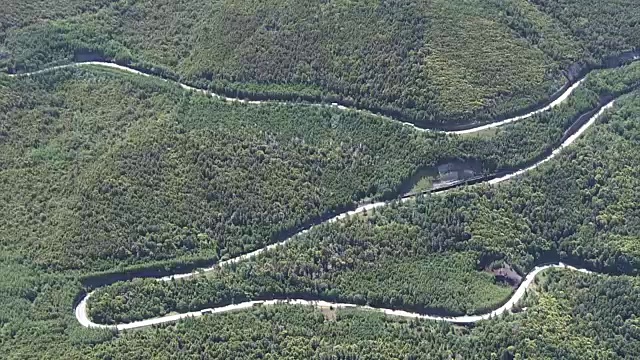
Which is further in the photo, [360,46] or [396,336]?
[360,46]

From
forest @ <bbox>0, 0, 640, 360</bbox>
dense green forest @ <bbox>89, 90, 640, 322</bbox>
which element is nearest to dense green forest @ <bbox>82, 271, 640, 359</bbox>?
forest @ <bbox>0, 0, 640, 360</bbox>

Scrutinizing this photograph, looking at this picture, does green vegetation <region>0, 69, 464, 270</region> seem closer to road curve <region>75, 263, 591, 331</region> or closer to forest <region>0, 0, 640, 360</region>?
forest <region>0, 0, 640, 360</region>

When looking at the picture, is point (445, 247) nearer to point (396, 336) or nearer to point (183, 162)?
point (396, 336)

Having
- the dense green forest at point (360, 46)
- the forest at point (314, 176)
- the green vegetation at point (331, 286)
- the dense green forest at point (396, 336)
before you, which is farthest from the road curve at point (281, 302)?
the dense green forest at point (360, 46)

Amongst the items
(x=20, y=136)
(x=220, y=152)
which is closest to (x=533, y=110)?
(x=220, y=152)

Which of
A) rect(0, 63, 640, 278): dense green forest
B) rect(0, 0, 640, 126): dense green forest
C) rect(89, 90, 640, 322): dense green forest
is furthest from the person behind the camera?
rect(0, 0, 640, 126): dense green forest

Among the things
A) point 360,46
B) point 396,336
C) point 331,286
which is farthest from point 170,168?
point 396,336

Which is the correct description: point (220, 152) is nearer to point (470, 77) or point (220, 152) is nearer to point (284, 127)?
point (284, 127)
